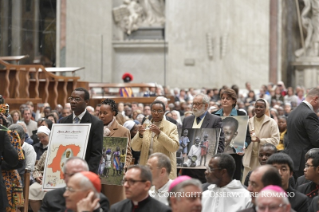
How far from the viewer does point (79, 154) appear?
634 cm

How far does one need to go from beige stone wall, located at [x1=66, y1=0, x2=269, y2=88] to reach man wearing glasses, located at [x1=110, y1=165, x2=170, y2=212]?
17.5 metres

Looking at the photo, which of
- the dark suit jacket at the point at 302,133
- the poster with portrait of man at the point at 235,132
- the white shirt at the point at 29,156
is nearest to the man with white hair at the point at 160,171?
the poster with portrait of man at the point at 235,132

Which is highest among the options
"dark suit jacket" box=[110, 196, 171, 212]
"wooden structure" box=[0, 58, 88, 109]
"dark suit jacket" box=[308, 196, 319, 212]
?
"wooden structure" box=[0, 58, 88, 109]

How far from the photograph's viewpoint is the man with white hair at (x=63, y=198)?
5230mm

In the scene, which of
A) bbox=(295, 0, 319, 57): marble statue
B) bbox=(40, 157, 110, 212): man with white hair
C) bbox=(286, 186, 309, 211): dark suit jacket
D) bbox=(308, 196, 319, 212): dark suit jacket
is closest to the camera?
bbox=(40, 157, 110, 212): man with white hair

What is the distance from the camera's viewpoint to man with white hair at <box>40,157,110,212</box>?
5.23m

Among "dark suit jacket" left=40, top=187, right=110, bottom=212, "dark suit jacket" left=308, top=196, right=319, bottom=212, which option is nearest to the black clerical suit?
"dark suit jacket" left=308, top=196, right=319, bottom=212

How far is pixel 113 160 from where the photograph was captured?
7.05 m

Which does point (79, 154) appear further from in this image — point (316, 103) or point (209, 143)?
point (316, 103)

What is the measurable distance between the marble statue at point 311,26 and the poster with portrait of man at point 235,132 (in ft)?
54.6

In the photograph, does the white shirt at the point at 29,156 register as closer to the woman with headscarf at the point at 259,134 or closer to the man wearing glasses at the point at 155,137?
the man wearing glasses at the point at 155,137

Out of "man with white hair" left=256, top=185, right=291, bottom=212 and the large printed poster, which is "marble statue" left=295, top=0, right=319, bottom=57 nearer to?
the large printed poster

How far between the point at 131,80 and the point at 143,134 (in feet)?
49.7

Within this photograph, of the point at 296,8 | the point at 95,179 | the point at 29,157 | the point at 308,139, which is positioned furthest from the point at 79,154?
the point at 296,8
